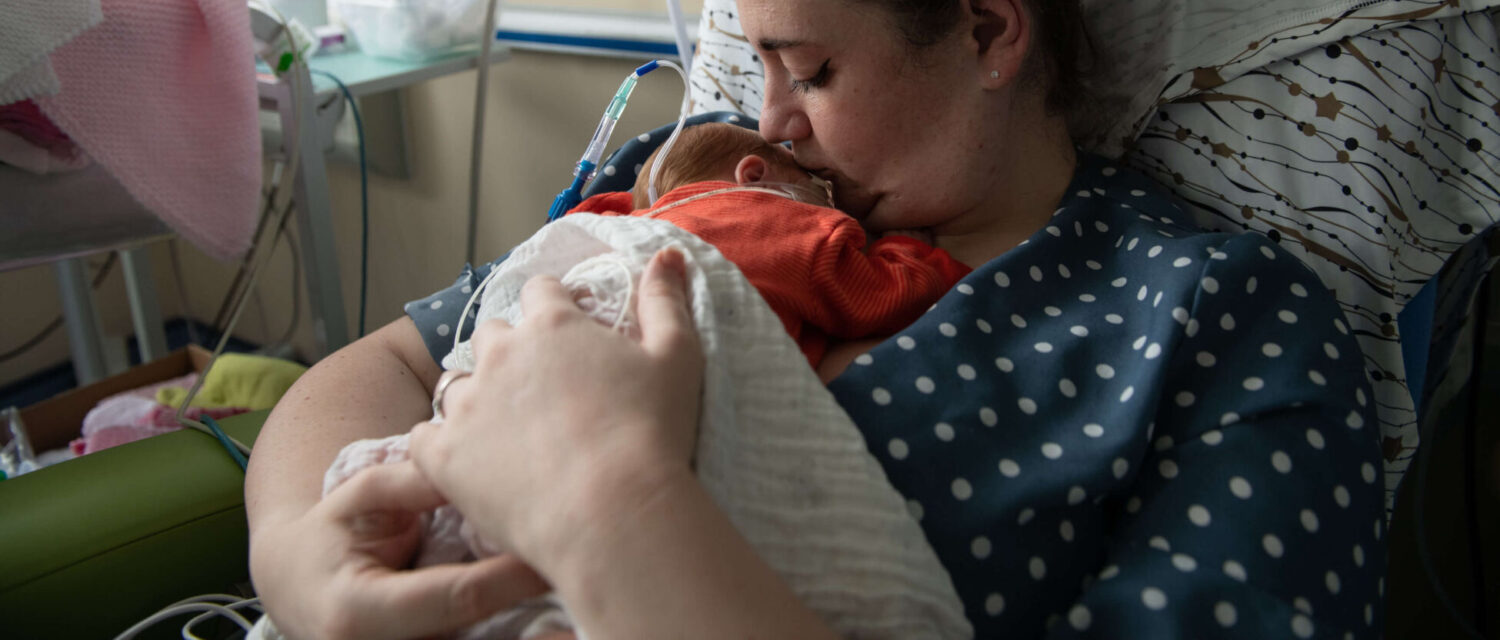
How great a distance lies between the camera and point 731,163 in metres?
1.13

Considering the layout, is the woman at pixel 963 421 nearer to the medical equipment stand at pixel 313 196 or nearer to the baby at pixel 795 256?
the baby at pixel 795 256

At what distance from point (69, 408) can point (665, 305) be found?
1582mm

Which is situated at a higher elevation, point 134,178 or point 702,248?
point 702,248

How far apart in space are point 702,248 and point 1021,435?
0.31 meters

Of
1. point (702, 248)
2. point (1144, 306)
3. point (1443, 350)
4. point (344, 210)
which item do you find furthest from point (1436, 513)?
point (344, 210)

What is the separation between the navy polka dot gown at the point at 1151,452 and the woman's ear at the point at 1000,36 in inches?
10.1

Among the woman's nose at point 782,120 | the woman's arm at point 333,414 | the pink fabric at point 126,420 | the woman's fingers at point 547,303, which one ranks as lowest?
the pink fabric at point 126,420

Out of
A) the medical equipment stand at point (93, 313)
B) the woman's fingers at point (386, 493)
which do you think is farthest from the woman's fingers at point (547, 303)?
the medical equipment stand at point (93, 313)

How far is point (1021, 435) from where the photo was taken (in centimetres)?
82

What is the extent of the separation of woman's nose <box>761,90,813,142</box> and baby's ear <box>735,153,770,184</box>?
3 cm

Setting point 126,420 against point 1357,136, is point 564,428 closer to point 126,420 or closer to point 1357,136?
point 1357,136

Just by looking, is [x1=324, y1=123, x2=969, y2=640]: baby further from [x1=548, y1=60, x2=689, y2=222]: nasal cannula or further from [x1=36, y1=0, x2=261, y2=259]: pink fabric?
[x1=36, y1=0, x2=261, y2=259]: pink fabric

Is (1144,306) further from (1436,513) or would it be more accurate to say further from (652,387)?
(1436,513)

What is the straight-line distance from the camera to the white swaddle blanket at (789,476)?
0.67 m
